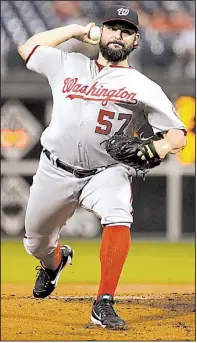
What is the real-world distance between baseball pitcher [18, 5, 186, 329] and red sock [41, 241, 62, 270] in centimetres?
46

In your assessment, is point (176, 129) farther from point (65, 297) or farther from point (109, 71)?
point (65, 297)

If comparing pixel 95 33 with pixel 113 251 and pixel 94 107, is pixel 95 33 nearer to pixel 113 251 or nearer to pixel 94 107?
pixel 94 107

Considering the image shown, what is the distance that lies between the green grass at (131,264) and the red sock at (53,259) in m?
2.67

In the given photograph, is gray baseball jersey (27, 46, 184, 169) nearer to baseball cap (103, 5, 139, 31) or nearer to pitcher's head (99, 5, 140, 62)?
pitcher's head (99, 5, 140, 62)

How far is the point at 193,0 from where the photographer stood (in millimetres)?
11734

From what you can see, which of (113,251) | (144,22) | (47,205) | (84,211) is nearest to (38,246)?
(47,205)

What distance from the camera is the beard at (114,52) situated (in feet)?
12.4

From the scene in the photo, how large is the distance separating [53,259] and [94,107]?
1111 millimetres

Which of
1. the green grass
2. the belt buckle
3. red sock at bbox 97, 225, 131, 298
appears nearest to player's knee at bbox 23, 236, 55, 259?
the belt buckle

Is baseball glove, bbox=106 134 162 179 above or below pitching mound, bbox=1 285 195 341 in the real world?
above

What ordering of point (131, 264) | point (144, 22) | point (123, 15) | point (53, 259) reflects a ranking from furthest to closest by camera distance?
point (144, 22) → point (131, 264) → point (53, 259) → point (123, 15)

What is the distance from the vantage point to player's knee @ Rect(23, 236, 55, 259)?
428 centimetres

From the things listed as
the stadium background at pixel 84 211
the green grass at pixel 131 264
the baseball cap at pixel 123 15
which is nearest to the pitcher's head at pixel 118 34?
the baseball cap at pixel 123 15

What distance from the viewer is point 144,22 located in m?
11.7
